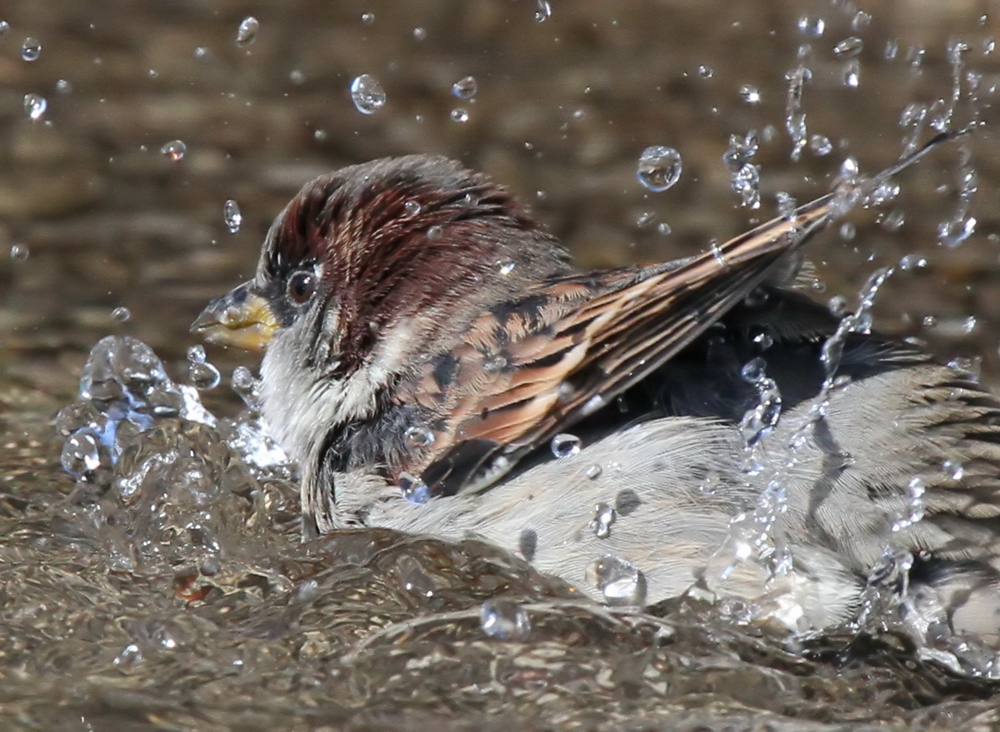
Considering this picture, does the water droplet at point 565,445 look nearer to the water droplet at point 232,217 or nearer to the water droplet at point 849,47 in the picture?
the water droplet at point 232,217

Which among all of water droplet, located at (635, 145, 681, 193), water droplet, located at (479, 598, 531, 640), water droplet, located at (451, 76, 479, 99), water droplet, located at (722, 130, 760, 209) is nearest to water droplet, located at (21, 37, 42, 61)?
water droplet, located at (451, 76, 479, 99)

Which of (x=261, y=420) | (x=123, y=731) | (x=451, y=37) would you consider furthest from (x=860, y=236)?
(x=123, y=731)

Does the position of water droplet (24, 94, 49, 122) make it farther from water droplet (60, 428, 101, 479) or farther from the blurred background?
water droplet (60, 428, 101, 479)

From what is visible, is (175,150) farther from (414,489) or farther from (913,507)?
(913,507)

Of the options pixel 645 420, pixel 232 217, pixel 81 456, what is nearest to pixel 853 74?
pixel 232 217

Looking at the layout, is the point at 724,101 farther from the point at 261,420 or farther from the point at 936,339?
the point at 261,420

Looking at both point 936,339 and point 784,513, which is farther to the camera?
point 936,339
